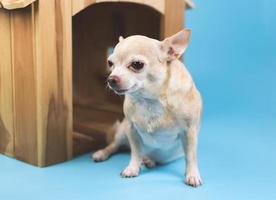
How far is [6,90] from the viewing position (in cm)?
223

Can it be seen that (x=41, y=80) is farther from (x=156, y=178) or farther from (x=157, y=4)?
(x=157, y=4)

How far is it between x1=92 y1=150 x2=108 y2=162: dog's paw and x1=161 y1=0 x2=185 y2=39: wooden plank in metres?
0.70

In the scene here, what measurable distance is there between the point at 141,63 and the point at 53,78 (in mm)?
482

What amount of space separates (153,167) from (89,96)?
1.02m

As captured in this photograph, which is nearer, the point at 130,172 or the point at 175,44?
the point at 175,44

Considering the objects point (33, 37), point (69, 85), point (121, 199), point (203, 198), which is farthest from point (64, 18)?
point (203, 198)

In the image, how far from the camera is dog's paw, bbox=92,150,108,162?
7.26ft

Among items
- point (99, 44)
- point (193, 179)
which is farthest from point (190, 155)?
point (99, 44)

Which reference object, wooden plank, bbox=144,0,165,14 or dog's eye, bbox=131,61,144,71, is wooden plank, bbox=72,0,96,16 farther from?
dog's eye, bbox=131,61,144,71

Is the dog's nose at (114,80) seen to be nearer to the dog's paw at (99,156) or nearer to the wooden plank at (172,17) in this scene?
the dog's paw at (99,156)

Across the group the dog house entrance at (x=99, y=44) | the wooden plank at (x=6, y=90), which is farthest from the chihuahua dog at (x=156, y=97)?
the dog house entrance at (x=99, y=44)

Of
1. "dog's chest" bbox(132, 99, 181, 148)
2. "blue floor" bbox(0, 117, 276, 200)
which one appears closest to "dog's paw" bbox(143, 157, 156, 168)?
"blue floor" bbox(0, 117, 276, 200)

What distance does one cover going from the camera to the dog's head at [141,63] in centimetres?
175

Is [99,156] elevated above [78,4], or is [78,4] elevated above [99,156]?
[78,4]
